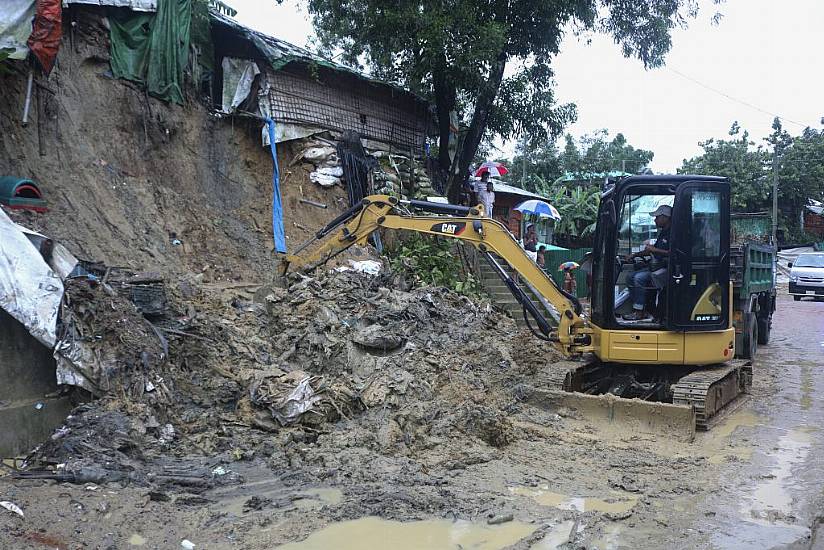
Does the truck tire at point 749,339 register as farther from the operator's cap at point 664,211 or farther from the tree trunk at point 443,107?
the tree trunk at point 443,107

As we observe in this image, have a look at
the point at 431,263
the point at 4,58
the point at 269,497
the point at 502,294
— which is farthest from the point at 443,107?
the point at 269,497

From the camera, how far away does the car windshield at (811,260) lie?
23.2 meters

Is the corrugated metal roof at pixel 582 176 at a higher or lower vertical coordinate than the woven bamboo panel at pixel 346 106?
higher

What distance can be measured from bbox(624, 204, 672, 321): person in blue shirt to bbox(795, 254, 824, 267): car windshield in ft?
62.6

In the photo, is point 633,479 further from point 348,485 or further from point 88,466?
point 88,466

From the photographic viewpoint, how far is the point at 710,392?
7406 millimetres

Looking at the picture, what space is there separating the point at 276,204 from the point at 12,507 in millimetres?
8874

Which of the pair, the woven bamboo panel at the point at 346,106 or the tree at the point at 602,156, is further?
the tree at the point at 602,156

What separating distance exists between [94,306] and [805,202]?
3637 cm

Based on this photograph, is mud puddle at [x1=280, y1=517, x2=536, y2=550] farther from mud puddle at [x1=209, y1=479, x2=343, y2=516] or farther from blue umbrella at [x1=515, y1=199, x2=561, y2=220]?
blue umbrella at [x1=515, y1=199, x2=561, y2=220]

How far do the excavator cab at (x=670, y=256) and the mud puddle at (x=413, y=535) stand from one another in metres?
3.74

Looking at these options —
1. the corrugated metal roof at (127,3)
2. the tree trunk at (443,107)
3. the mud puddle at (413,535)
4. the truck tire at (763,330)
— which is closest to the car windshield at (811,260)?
the truck tire at (763,330)

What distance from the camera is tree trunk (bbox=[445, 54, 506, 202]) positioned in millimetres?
15117

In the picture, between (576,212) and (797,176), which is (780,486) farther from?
(797,176)
